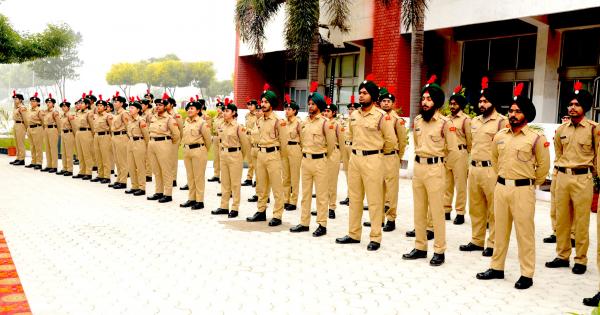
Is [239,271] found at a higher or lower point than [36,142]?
lower

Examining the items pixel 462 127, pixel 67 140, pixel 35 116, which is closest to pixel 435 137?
pixel 462 127

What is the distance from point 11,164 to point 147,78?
284ft

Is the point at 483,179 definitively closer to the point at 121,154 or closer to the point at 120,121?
the point at 121,154

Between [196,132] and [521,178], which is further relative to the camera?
[196,132]

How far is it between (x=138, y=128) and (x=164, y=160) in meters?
1.37

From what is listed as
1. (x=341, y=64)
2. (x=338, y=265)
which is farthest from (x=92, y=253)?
(x=341, y=64)

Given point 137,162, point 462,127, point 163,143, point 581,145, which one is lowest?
point 137,162

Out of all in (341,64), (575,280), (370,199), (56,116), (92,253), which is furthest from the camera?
(341,64)

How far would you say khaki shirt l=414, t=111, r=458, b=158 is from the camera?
683 cm

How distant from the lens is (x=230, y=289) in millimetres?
5656

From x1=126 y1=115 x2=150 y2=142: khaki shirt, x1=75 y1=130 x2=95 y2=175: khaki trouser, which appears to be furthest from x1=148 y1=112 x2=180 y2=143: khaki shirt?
x1=75 y1=130 x2=95 y2=175: khaki trouser

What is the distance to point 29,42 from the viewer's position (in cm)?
2286

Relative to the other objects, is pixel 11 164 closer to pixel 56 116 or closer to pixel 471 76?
Answer: pixel 56 116

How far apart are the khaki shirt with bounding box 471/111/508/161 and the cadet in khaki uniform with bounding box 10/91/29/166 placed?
13106 millimetres
